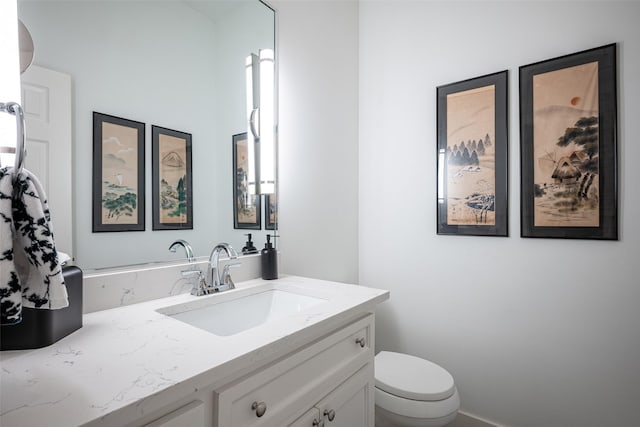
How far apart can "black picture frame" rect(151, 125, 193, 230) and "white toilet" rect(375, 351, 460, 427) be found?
106 cm

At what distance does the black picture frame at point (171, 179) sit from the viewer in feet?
3.67

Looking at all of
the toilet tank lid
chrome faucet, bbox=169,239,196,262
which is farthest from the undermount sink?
the toilet tank lid

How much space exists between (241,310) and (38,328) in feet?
2.03

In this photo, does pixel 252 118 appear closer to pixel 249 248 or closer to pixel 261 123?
pixel 261 123

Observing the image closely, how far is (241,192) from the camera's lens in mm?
1405

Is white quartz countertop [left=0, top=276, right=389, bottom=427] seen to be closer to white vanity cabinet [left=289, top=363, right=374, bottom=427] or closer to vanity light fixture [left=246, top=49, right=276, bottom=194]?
white vanity cabinet [left=289, top=363, right=374, bottom=427]

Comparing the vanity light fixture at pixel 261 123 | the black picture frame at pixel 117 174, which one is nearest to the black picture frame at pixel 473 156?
the vanity light fixture at pixel 261 123

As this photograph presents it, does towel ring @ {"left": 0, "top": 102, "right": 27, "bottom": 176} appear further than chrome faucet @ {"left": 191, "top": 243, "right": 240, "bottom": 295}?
No

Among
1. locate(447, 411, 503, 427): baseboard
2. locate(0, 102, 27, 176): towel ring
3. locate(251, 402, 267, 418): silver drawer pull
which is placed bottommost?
locate(447, 411, 503, 427): baseboard

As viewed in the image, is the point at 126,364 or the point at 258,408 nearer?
the point at 126,364

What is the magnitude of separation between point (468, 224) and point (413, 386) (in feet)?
2.73

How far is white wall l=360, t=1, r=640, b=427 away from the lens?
1.33 metres

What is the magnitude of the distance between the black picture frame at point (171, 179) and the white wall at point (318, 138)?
0.49 m

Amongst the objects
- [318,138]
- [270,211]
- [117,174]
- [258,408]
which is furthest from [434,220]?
[117,174]
